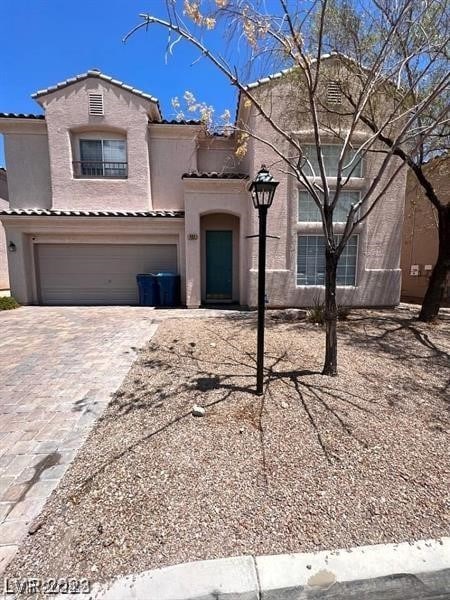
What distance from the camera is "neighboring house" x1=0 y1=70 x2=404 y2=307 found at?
377 inches

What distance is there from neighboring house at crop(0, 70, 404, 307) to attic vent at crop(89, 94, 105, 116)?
3cm

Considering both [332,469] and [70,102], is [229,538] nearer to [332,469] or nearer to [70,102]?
[332,469]

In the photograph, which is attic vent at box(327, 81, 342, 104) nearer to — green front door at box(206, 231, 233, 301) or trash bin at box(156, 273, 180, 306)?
green front door at box(206, 231, 233, 301)

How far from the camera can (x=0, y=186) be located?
15.8 metres

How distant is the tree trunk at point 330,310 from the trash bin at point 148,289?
737 centimetres

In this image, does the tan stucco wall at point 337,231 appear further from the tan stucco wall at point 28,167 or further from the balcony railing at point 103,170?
the tan stucco wall at point 28,167

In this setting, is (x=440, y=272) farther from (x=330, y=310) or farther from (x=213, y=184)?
(x=213, y=184)

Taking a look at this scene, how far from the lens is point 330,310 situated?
4070mm

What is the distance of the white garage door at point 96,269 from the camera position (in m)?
10.8

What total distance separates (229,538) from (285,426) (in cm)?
134

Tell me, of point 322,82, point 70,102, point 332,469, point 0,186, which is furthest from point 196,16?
point 0,186

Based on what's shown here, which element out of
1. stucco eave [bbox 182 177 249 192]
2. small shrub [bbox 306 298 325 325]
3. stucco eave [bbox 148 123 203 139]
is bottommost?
small shrub [bbox 306 298 325 325]

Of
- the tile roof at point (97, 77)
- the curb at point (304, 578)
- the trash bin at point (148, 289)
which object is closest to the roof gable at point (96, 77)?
the tile roof at point (97, 77)

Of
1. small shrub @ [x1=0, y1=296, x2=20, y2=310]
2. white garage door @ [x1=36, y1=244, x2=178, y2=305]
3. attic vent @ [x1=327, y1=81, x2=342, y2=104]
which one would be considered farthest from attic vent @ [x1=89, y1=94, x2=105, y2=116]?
attic vent @ [x1=327, y1=81, x2=342, y2=104]
